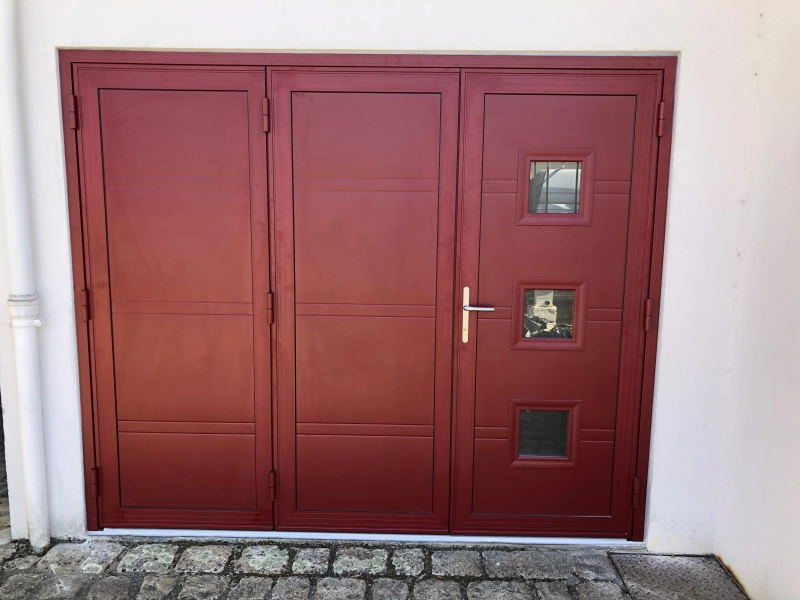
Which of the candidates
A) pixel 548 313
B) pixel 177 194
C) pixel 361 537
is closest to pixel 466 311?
pixel 548 313

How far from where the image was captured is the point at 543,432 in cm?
282

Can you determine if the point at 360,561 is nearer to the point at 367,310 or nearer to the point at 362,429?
the point at 362,429

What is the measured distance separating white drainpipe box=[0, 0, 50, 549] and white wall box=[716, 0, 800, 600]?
3466mm

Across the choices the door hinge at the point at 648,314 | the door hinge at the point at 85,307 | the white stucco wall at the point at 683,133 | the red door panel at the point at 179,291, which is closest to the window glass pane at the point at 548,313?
the door hinge at the point at 648,314

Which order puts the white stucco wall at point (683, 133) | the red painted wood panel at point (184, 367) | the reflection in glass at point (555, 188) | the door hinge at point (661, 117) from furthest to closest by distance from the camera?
1. the red painted wood panel at point (184, 367)
2. the reflection in glass at point (555, 188)
3. the door hinge at point (661, 117)
4. the white stucco wall at point (683, 133)


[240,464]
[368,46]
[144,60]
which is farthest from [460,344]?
[144,60]

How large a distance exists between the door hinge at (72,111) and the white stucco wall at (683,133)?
0.05 meters

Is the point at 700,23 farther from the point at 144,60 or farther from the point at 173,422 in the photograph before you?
the point at 173,422

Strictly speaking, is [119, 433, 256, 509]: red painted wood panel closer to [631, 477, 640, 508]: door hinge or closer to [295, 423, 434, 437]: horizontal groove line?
[295, 423, 434, 437]: horizontal groove line

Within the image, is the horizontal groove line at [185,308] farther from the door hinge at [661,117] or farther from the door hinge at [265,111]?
the door hinge at [661,117]

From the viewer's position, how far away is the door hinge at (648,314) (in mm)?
2656

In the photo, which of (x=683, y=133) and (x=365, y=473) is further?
(x=365, y=473)

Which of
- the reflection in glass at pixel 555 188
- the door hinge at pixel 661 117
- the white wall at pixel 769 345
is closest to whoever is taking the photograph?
the white wall at pixel 769 345

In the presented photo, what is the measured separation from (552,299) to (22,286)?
2641mm
